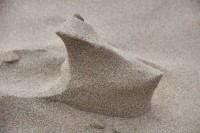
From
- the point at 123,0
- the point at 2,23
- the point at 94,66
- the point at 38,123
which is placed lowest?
the point at 38,123

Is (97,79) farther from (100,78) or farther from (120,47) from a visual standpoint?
(120,47)

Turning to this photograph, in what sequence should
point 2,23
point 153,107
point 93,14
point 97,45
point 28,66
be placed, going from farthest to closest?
point 93,14 < point 2,23 < point 28,66 < point 153,107 < point 97,45

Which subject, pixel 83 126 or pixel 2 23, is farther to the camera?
pixel 2 23

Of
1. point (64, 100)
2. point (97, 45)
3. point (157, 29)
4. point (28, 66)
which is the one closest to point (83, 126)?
point (64, 100)

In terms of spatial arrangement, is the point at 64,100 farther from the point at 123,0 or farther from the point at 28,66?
the point at 123,0
